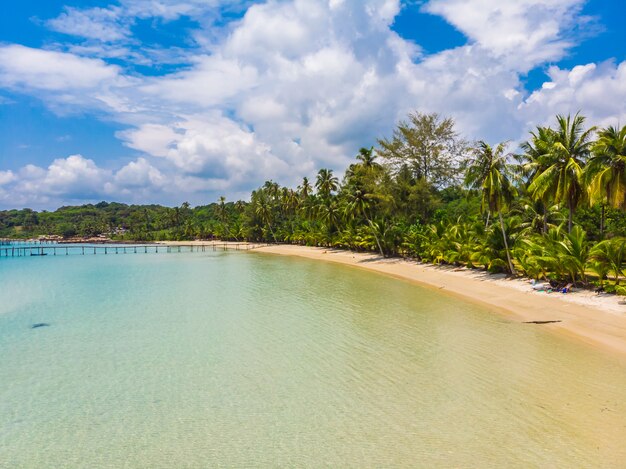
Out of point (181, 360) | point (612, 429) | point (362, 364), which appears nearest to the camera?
point (612, 429)

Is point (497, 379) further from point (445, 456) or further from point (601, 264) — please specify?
point (601, 264)

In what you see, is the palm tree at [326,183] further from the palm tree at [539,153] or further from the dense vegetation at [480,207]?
the palm tree at [539,153]

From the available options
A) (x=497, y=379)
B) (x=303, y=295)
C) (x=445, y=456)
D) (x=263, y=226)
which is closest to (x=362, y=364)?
(x=497, y=379)

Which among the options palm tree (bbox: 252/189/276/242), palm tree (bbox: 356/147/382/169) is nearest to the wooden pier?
palm tree (bbox: 252/189/276/242)

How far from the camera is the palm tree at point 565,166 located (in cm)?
2195

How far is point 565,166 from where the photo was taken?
22.1m

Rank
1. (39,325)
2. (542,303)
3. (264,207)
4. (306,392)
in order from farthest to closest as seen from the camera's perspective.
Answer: (264,207), (542,303), (39,325), (306,392)

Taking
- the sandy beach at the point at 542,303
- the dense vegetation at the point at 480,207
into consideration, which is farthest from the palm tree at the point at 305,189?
the sandy beach at the point at 542,303

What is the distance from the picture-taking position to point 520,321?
1569 centimetres

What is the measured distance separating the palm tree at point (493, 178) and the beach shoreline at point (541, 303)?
9.69ft

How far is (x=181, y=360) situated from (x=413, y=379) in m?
7.09

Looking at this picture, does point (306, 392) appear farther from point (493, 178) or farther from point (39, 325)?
point (493, 178)

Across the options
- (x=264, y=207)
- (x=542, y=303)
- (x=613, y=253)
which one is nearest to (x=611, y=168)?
(x=613, y=253)

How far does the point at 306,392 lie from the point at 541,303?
44.2 feet
